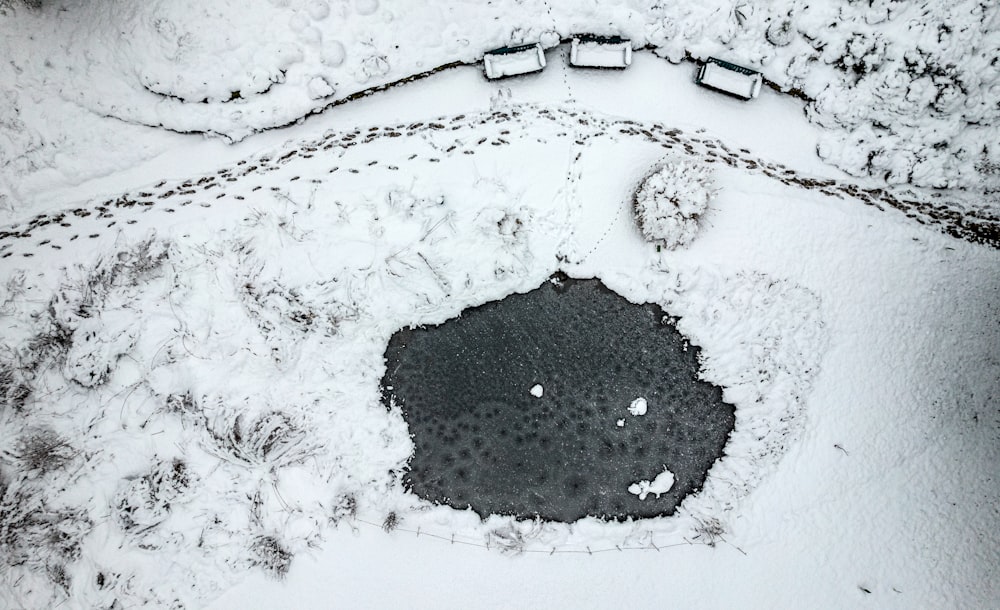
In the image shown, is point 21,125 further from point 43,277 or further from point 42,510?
point 42,510

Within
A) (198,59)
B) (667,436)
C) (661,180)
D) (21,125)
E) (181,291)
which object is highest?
(198,59)

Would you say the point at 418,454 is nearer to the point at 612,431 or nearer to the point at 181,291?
the point at 612,431

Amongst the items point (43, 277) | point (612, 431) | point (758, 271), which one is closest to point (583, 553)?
point (612, 431)

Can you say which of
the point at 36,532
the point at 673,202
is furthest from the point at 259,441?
the point at 673,202

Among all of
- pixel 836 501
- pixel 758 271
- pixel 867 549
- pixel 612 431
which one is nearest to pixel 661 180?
pixel 758 271

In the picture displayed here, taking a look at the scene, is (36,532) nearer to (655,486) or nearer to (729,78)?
(655,486)

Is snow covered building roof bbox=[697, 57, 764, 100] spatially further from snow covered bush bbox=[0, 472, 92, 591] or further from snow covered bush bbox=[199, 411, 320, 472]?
snow covered bush bbox=[0, 472, 92, 591]

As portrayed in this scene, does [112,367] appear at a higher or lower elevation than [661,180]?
lower
